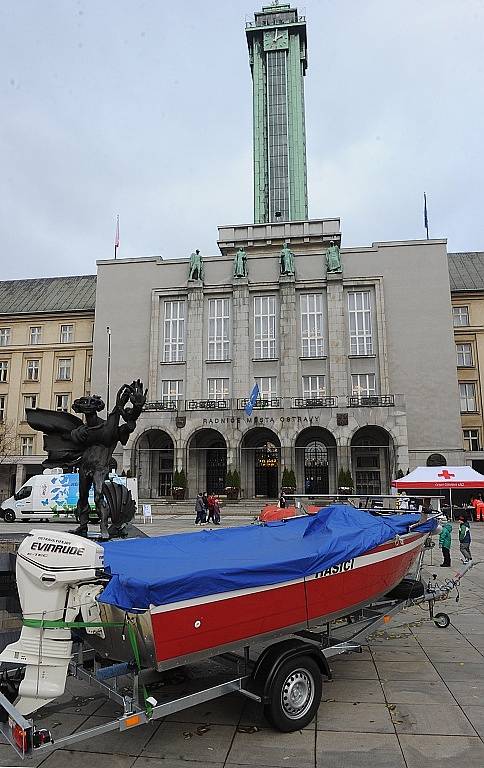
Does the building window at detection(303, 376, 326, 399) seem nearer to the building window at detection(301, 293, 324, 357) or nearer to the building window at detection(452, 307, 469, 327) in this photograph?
the building window at detection(301, 293, 324, 357)

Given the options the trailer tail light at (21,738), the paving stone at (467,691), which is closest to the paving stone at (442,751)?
the paving stone at (467,691)

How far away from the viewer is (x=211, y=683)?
5938 mm

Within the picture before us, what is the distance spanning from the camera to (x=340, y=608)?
627 centimetres

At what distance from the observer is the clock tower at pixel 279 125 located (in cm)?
7662

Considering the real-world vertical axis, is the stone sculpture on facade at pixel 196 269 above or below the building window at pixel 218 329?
above

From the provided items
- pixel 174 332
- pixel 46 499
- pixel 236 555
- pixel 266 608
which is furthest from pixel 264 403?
pixel 266 608

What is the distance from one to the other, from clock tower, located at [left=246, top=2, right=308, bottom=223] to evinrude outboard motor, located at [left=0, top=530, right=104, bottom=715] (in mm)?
74608

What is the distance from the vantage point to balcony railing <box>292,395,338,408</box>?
42.8m

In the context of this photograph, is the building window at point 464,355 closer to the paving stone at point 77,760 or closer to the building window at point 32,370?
the building window at point 32,370

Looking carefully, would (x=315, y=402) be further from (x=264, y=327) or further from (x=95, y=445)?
(x=95, y=445)

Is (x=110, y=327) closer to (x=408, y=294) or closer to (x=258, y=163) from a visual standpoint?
(x=408, y=294)

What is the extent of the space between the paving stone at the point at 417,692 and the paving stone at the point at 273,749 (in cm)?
137

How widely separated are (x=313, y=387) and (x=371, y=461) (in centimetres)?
769

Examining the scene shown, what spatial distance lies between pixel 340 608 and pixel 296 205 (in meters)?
75.3
